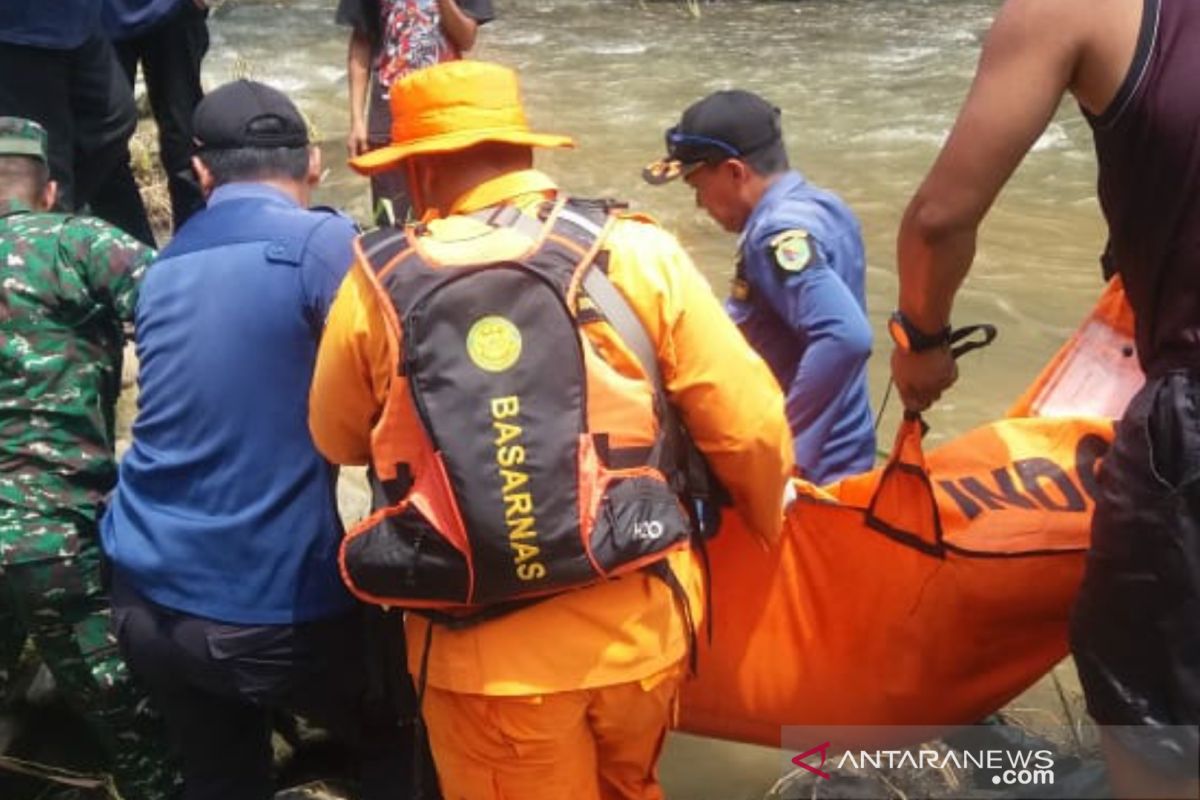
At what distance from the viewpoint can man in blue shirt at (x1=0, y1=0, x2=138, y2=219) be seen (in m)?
4.64

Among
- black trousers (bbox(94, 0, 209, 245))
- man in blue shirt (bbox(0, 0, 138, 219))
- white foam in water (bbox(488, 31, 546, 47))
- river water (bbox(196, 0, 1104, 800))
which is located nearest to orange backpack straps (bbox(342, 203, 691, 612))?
river water (bbox(196, 0, 1104, 800))

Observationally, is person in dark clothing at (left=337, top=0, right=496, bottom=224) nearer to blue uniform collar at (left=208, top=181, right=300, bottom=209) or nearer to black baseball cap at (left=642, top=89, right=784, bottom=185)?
black baseball cap at (left=642, top=89, right=784, bottom=185)

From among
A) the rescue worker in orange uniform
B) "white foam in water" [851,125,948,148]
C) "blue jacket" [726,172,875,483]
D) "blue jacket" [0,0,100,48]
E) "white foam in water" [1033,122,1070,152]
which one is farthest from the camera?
"white foam in water" [851,125,948,148]

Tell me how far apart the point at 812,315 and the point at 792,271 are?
12 cm

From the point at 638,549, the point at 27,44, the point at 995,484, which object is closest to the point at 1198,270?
the point at 995,484

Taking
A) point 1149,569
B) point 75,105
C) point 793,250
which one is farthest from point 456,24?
point 1149,569

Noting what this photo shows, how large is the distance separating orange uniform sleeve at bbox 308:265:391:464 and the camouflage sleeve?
80cm

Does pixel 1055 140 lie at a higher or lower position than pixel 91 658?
lower

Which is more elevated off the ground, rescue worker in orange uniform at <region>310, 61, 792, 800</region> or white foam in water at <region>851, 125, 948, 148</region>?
rescue worker in orange uniform at <region>310, 61, 792, 800</region>

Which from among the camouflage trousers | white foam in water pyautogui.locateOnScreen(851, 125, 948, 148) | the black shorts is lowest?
white foam in water pyautogui.locateOnScreen(851, 125, 948, 148)

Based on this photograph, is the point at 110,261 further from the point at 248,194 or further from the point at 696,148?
the point at 696,148

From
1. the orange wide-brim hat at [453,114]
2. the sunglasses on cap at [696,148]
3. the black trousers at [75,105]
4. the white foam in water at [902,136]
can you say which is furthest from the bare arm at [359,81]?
the white foam in water at [902,136]

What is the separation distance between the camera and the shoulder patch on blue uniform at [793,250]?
11.6 ft

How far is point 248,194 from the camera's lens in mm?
3049
